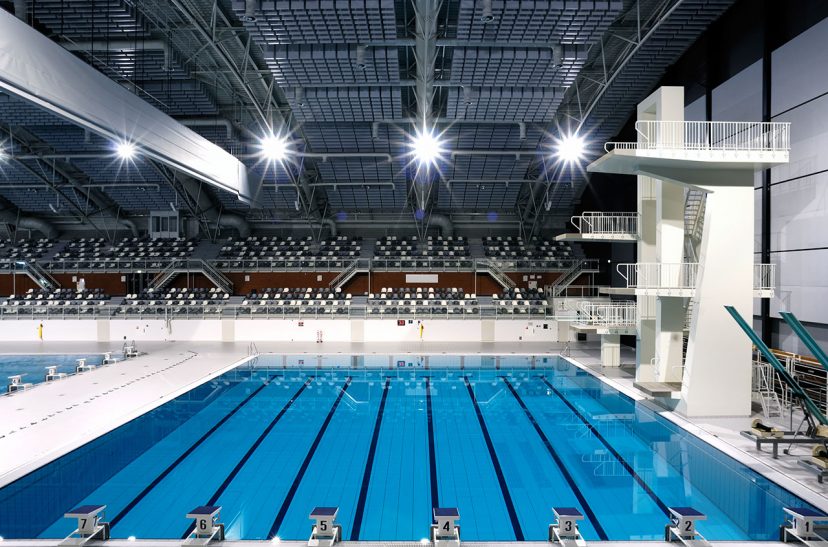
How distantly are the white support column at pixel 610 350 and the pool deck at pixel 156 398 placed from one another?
0.93 ft

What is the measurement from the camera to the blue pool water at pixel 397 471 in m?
4.95

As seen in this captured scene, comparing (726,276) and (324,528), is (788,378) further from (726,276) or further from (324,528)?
(324,528)

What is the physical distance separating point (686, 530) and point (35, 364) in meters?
15.6

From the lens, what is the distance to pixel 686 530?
13.7 ft

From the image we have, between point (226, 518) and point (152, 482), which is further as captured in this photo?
point (152, 482)

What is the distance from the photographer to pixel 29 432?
7156mm

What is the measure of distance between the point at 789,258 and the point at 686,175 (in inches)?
151

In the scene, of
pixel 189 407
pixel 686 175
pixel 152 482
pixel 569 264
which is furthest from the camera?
pixel 569 264

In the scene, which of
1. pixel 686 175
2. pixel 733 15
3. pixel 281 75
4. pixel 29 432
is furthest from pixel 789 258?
pixel 29 432

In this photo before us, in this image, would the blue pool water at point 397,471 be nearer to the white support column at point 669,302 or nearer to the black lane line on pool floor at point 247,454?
the black lane line on pool floor at point 247,454

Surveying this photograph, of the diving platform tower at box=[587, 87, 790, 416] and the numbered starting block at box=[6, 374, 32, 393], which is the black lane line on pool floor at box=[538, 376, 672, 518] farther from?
the numbered starting block at box=[6, 374, 32, 393]

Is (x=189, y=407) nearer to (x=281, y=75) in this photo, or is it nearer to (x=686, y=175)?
(x=281, y=75)

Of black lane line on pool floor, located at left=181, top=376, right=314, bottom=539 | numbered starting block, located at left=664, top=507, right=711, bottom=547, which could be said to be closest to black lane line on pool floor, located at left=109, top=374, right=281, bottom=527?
black lane line on pool floor, located at left=181, top=376, right=314, bottom=539


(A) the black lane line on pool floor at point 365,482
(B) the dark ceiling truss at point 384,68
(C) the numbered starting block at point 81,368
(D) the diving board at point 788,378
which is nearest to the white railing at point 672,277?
(D) the diving board at point 788,378
